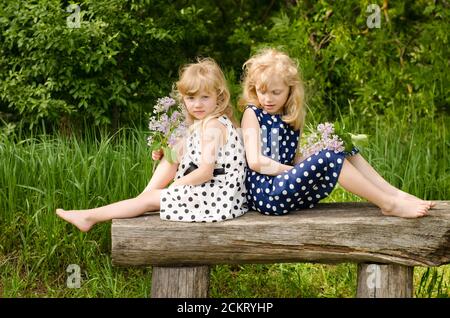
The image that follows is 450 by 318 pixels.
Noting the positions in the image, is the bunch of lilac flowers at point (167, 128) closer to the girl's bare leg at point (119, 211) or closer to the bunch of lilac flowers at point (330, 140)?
the girl's bare leg at point (119, 211)

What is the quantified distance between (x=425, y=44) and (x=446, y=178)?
130 cm

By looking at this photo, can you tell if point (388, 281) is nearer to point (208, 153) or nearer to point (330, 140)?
point (330, 140)

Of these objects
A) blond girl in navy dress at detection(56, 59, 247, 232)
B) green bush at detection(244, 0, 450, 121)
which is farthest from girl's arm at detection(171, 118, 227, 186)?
green bush at detection(244, 0, 450, 121)

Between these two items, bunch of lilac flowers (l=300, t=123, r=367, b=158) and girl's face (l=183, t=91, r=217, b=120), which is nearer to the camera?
bunch of lilac flowers (l=300, t=123, r=367, b=158)

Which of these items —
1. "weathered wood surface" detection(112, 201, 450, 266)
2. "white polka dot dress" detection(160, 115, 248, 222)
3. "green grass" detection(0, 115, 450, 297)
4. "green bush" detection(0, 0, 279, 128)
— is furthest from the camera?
"green bush" detection(0, 0, 279, 128)

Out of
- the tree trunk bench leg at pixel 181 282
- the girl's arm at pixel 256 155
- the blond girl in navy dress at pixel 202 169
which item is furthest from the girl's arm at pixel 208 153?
the tree trunk bench leg at pixel 181 282

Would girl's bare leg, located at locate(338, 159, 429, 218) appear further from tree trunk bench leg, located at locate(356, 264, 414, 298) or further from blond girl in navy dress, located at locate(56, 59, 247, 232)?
blond girl in navy dress, located at locate(56, 59, 247, 232)

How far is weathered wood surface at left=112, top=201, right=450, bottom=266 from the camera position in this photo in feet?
11.6

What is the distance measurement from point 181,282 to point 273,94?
0.95m

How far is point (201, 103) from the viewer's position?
377cm

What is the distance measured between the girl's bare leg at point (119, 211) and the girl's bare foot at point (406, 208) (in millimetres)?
1053

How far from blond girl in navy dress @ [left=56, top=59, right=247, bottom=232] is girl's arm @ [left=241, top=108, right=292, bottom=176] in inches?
2.4

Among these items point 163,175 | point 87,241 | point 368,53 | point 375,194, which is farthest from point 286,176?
point 368,53
